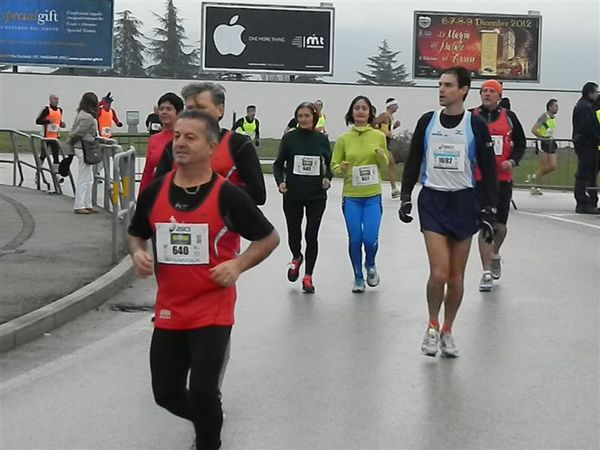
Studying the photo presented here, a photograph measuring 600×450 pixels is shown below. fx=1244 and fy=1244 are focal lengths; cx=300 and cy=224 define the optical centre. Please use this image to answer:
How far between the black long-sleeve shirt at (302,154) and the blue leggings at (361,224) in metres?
0.35

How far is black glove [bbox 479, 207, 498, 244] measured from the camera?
8430 mm

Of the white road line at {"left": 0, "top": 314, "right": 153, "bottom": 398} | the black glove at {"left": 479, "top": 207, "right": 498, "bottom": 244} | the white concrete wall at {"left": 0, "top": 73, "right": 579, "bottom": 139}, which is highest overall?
the white concrete wall at {"left": 0, "top": 73, "right": 579, "bottom": 139}

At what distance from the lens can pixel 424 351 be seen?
28.1ft

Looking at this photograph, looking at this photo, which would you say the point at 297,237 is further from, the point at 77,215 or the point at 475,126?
the point at 77,215

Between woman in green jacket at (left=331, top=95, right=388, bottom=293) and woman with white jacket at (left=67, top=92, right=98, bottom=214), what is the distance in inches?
250

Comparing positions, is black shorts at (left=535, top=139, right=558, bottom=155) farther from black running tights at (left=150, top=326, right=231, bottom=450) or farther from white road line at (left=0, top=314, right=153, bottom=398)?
black running tights at (left=150, top=326, right=231, bottom=450)

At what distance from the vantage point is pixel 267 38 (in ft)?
179

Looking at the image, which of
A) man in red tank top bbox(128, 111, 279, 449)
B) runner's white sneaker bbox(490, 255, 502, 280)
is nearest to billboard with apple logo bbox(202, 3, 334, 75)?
runner's white sneaker bbox(490, 255, 502, 280)

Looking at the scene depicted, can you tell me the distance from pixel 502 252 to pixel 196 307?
990cm

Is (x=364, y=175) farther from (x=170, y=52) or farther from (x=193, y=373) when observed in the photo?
(x=170, y=52)

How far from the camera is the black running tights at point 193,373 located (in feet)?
18.0

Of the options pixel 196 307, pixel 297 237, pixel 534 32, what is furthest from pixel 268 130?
pixel 196 307

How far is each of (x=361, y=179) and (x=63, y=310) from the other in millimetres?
3150

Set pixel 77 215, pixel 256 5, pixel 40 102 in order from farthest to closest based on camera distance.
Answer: pixel 40 102, pixel 256 5, pixel 77 215
